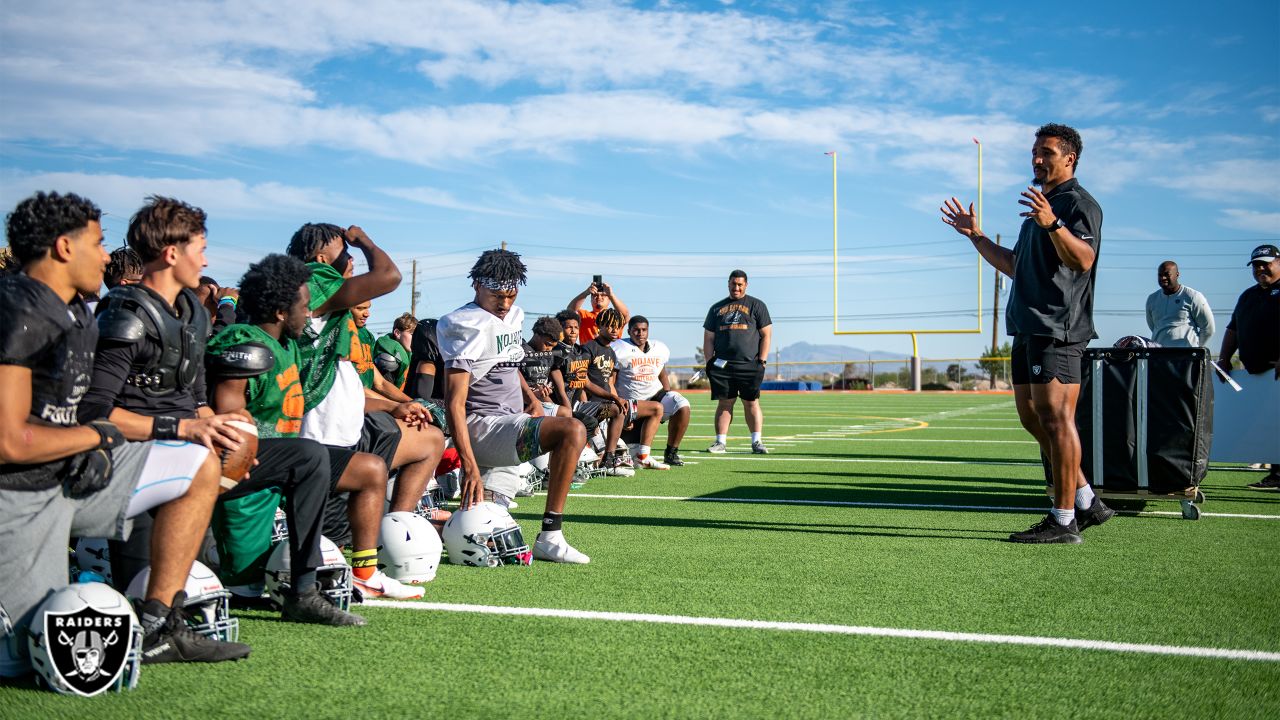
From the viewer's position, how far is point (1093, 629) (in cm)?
412

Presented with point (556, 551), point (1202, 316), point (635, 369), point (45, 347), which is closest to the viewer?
point (45, 347)

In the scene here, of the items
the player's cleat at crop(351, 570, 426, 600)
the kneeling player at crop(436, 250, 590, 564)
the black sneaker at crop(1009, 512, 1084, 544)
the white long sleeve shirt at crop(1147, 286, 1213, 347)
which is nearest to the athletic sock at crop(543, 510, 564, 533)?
the kneeling player at crop(436, 250, 590, 564)

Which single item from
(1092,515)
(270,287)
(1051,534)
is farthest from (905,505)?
A: (270,287)

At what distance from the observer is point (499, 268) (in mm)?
5980

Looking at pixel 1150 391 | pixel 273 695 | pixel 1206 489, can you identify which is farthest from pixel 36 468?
pixel 1206 489

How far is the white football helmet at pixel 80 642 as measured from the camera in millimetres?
3221

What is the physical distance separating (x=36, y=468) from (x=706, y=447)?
1092 cm

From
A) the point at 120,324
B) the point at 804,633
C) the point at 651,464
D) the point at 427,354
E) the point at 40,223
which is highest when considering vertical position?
the point at 40,223

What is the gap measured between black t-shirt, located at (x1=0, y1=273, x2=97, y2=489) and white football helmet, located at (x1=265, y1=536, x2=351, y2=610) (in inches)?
48.8

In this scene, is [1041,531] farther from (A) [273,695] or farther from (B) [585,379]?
(B) [585,379]

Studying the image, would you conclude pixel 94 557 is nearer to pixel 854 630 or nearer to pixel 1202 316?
pixel 854 630

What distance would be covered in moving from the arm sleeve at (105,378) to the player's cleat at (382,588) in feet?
4.95

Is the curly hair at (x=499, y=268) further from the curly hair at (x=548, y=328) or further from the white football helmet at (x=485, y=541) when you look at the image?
the curly hair at (x=548, y=328)

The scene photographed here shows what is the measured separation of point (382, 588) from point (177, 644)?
1.21m
